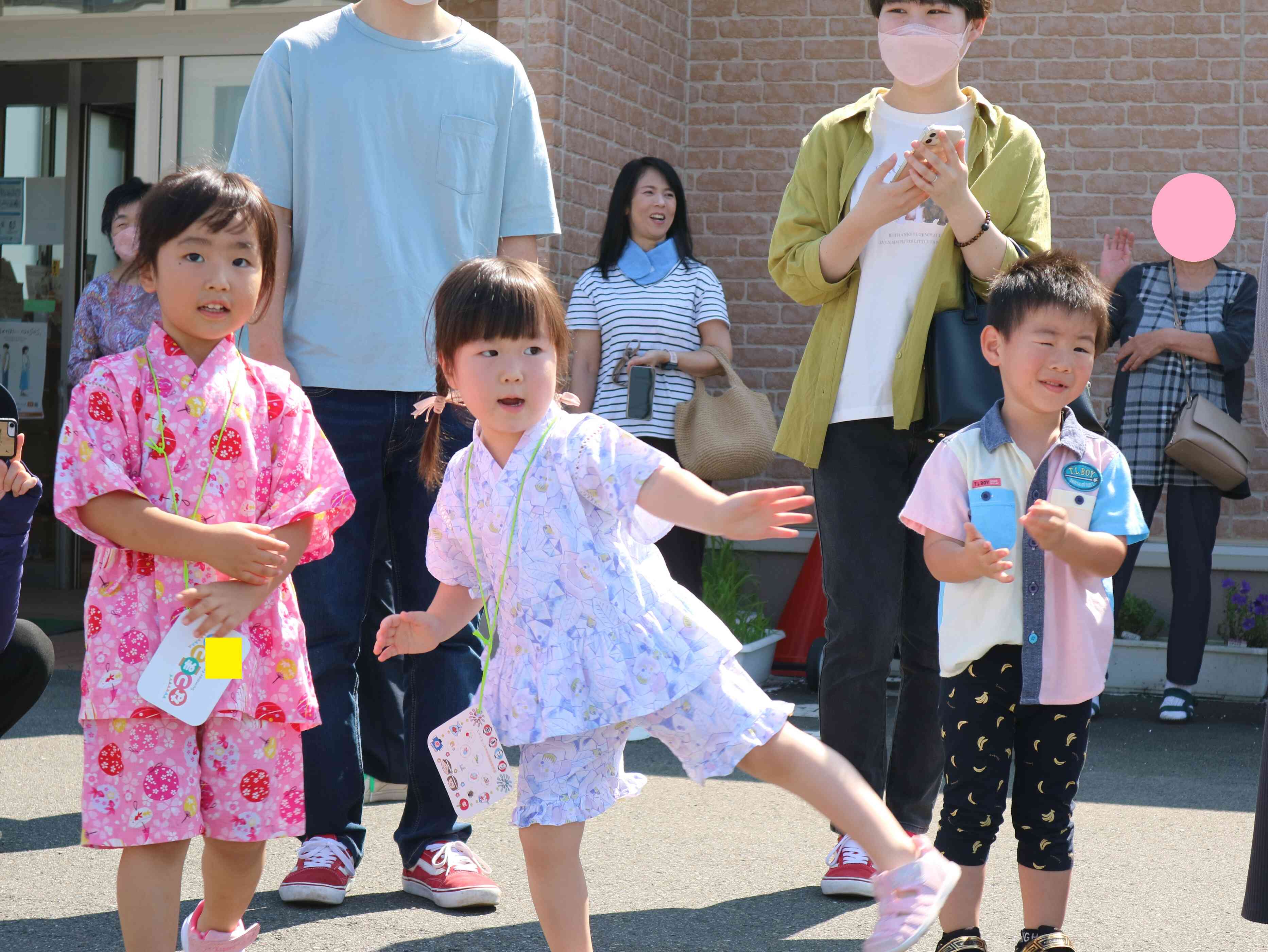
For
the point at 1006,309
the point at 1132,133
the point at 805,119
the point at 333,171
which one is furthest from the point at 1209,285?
the point at 333,171

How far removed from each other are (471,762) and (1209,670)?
486 centimetres

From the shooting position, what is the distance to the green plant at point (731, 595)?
21.2 feet

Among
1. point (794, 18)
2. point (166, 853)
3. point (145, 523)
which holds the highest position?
point (794, 18)

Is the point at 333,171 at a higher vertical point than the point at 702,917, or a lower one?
higher

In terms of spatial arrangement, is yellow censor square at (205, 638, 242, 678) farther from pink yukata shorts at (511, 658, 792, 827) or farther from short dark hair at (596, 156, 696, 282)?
short dark hair at (596, 156, 696, 282)

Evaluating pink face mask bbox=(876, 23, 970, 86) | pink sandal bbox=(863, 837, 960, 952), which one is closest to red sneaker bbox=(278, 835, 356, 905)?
pink sandal bbox=(863, 837, 960, 952)

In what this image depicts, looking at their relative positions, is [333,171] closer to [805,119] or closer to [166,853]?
[166,853]

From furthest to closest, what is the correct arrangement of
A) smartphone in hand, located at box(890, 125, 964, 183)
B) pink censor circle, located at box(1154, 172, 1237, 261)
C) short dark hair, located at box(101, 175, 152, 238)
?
short dark hair, located at box(101, 175, 152, 238)
pink censor circle, located at box(1154, 172, 1237, 261)
smartphone in hand, located at box(890, 125, 964, 183)

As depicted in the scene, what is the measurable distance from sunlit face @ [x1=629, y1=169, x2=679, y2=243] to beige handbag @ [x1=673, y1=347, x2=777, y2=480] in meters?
0.57

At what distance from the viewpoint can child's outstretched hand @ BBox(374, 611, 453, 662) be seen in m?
2.53

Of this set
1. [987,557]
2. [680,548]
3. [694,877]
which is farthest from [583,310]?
[987,557]

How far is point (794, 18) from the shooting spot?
7.45 m

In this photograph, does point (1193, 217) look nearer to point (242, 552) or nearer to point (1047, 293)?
point (1047, 293)

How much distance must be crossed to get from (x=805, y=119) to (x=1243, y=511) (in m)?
2.92
